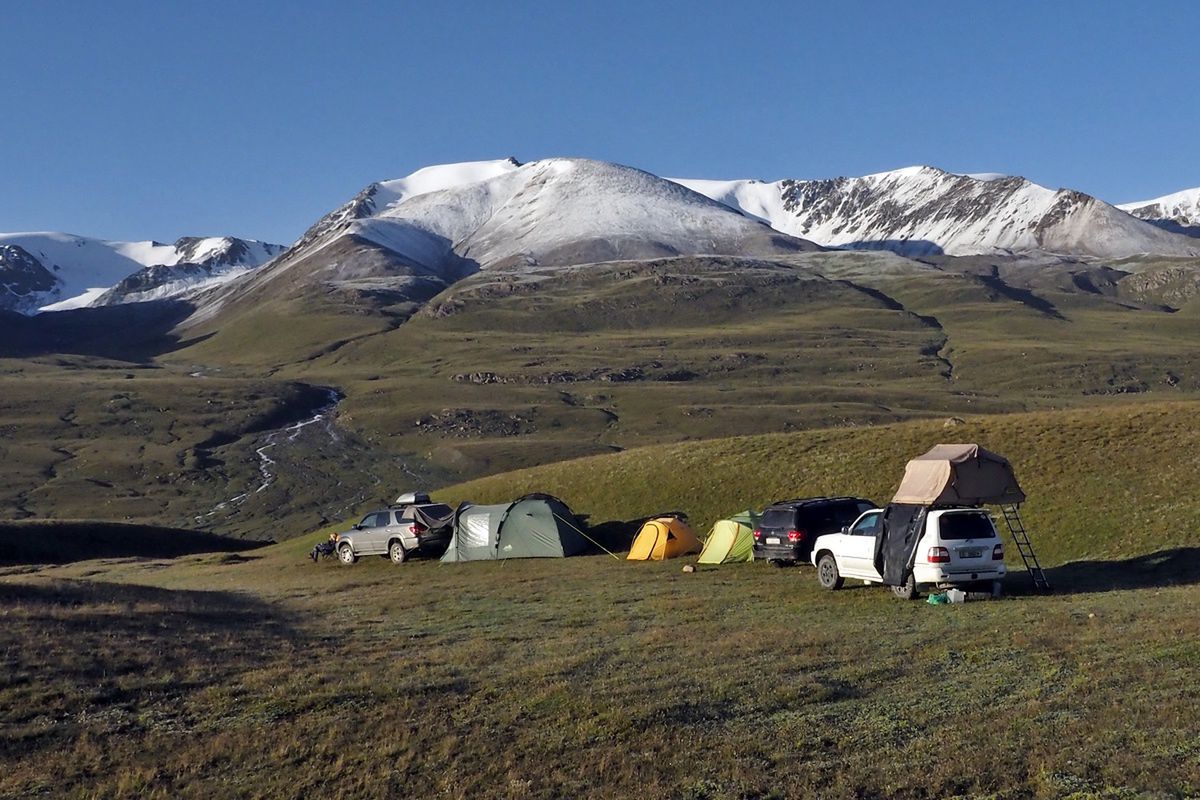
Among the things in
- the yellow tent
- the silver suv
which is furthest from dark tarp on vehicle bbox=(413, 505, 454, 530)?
the yellow tent

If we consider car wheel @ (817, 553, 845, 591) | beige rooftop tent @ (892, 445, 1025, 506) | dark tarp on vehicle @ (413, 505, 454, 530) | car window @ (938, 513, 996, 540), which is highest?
beige rooftop tent @ (892, 445, 1025, 506)

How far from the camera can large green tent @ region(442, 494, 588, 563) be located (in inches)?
1507

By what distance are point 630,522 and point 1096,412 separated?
61.0ft

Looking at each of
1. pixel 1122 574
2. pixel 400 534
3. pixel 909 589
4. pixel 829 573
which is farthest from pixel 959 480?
pixel 400 534

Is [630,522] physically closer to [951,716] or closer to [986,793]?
[951,716]

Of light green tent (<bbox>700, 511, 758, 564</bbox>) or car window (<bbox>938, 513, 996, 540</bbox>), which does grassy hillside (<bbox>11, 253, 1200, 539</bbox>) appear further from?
car window (<bbox>938, 513, 996, 540</bbox>)

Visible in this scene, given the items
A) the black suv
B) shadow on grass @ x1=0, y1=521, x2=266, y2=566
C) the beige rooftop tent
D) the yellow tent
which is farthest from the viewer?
shadow on grass @ x1=0, y1=521, x2=266, y2=566

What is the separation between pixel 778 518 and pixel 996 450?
1208 centimetres

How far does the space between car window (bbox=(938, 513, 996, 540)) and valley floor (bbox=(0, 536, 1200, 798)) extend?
1.50m

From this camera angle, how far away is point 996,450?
38.8m

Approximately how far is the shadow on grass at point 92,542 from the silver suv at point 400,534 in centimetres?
2023

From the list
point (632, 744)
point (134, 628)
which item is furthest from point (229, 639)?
point (632, 744)

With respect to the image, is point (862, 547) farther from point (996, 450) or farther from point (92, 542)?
point (92, 542)

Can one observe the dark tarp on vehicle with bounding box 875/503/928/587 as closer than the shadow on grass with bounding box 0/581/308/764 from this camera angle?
No
